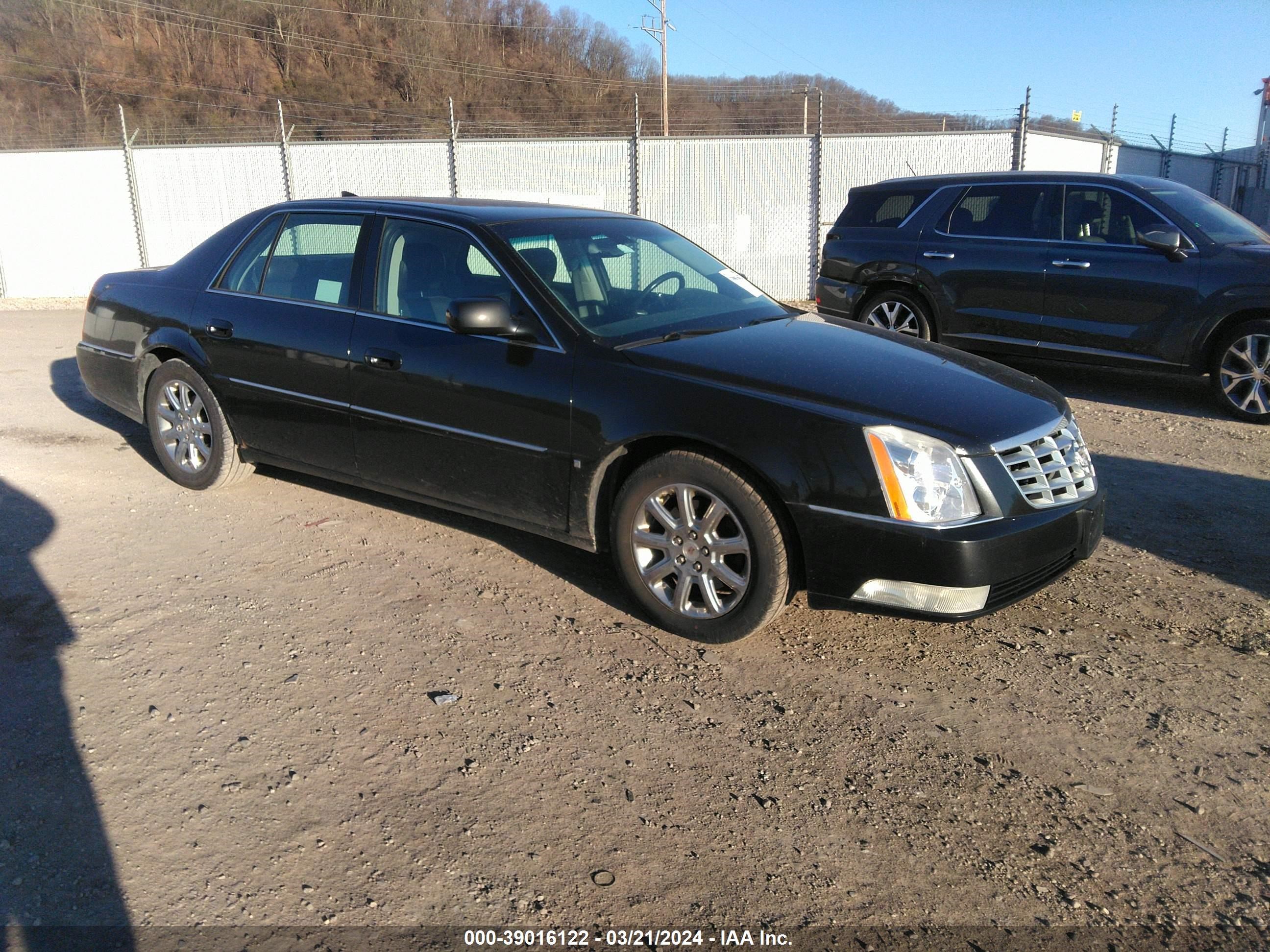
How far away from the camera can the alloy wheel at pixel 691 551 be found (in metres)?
3.60

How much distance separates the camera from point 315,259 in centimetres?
495

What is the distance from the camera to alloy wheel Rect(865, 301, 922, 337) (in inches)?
336

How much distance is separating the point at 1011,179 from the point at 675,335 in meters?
5.34

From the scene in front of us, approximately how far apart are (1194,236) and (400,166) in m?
12.1

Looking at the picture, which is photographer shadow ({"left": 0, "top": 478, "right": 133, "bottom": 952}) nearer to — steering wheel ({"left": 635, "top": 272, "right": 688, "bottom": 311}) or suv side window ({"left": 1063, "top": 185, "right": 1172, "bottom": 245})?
steering wheel ({"left": 635, "top": 272, "right": 688, "bottom": 311})

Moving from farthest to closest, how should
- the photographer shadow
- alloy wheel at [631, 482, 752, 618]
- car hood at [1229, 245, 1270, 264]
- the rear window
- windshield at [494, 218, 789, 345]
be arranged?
the rear window
car hood at [1229, 245, 1270, 264]
windshield at [494, 218, 789, 345]
alloy wheel at [631, 482, 752, 618]
the photographer shadow

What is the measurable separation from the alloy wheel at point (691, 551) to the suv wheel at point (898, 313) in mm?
→ 5292

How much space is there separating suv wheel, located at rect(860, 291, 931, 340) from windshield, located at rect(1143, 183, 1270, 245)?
6.33 ft

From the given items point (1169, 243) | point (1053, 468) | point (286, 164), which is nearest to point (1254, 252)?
point (1169, 243)

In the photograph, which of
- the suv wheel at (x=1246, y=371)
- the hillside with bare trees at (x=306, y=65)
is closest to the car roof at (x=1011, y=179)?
the suv wheel at (x=1246, y=371)

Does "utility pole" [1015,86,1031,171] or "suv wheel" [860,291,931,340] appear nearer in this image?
"suv wheel" [860,291,931,340]

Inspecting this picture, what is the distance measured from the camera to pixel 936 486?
332 centimetres

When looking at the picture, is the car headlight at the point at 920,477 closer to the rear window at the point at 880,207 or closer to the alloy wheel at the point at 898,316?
the alloy wheel at the point at 898,316

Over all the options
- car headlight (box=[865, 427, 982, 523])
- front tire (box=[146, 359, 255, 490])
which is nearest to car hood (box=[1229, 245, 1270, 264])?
car headlight (box=[865, 427, 982, 523])
